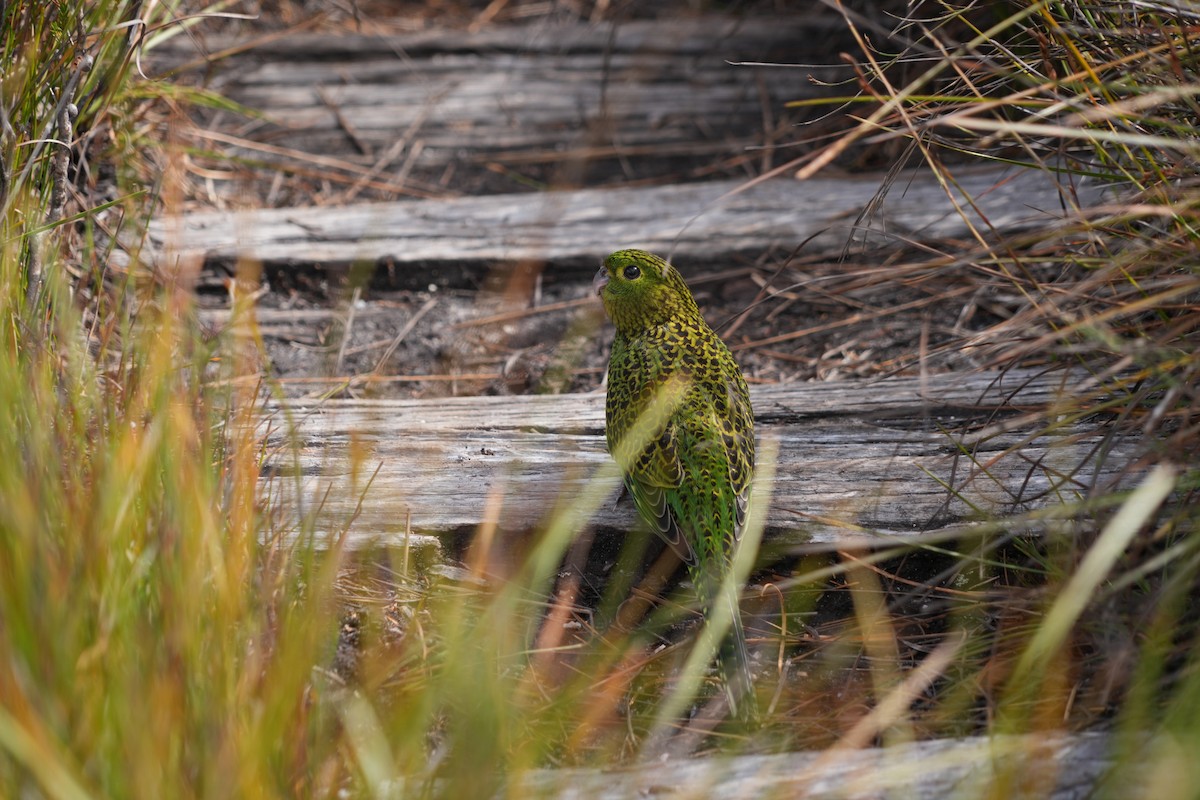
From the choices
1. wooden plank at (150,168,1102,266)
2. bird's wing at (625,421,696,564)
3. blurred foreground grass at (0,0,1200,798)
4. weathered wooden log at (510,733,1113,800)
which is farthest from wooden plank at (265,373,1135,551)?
wooden plank at (150,168,1102,266)

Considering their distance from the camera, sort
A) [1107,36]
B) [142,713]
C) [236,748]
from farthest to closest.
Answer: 1. [1107,36]
2. [236,748]
3. [142,713]

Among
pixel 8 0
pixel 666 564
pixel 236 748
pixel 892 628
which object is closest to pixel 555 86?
pixel 8 0

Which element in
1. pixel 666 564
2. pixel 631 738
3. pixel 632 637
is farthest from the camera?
pixel 666 564

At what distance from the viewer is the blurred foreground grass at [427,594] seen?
73.5 inches

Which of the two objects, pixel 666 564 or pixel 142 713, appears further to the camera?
pixel 666 564

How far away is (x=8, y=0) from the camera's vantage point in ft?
11.1

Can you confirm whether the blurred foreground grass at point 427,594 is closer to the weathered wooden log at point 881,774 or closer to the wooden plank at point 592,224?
the weathered wooden log at point 881,774

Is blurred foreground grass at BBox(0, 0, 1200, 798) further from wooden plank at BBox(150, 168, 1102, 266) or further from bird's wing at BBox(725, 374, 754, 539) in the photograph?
wooden plank at BBox(150, 168, 1102, 266)

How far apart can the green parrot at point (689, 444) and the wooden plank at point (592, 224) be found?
5.12ft

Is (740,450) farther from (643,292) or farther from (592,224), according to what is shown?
(592,224)

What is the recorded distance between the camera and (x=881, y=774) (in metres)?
2.21

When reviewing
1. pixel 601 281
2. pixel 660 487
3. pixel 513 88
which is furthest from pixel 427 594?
pixel 513 88

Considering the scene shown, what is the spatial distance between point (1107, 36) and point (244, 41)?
5015mm

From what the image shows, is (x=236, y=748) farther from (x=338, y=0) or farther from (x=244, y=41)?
(x=338, y=0)
